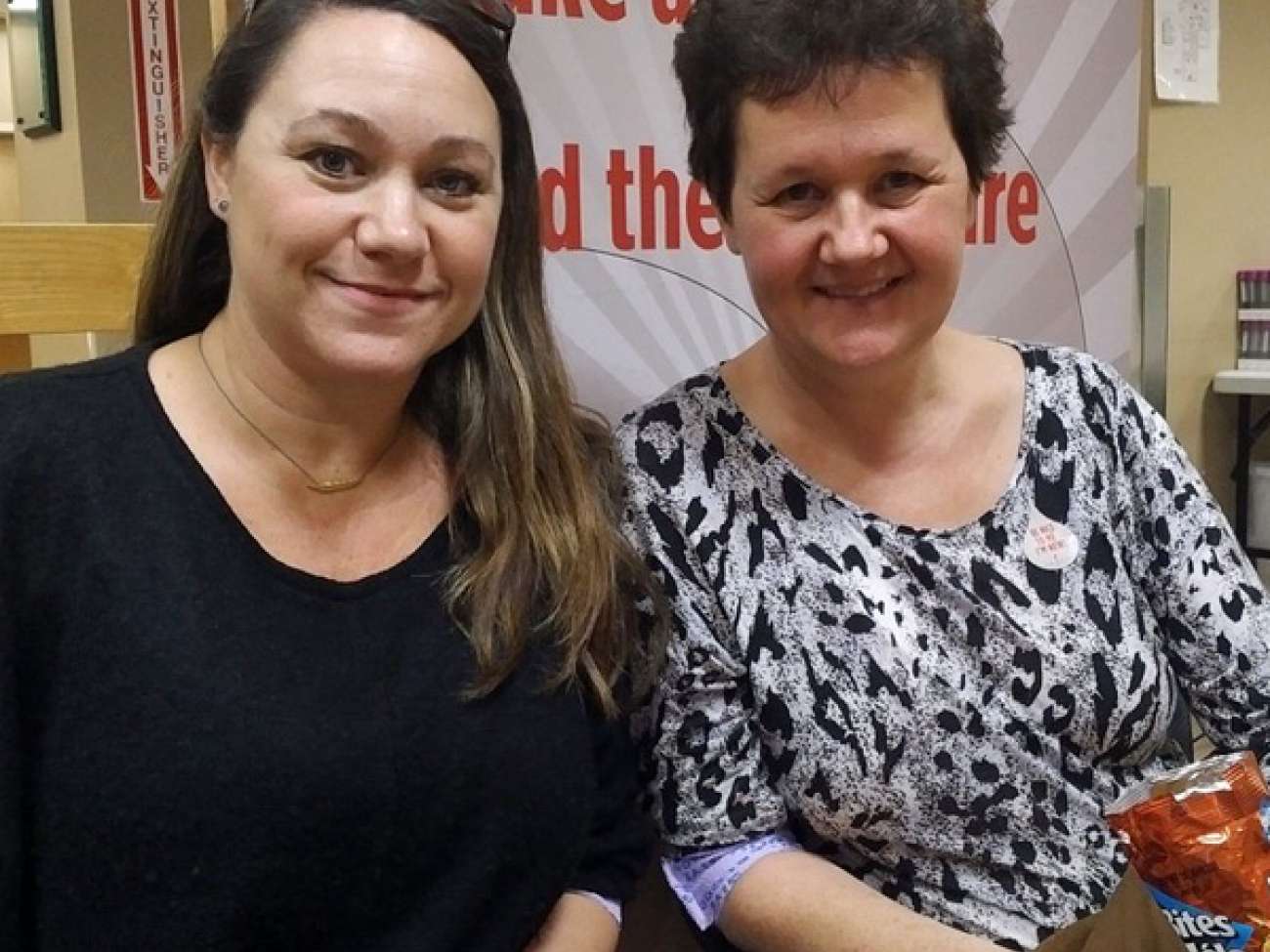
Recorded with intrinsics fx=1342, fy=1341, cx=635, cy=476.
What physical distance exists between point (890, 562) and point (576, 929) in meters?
0.42

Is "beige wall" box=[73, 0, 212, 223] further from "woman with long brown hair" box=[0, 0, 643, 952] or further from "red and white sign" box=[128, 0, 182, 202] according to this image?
"woman with long brown hair" box=[0, 0, 643, 952]

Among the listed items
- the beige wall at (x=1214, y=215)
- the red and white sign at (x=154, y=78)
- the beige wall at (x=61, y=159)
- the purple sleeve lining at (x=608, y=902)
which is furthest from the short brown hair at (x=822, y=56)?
the beige wall at (x=1214, y=215)

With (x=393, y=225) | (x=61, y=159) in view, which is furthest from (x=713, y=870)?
(x=61, y=159)

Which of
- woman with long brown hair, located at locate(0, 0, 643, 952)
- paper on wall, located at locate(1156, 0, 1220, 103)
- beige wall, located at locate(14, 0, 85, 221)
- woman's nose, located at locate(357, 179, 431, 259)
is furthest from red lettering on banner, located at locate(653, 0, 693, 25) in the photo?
paper on wall, located at locate(1156, 0, 1220, 103)

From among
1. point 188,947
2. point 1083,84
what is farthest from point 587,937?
point 1083,84

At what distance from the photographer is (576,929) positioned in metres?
1.15

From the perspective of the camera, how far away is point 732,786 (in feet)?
3.83

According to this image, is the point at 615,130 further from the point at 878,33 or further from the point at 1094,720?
the point at 1094,720

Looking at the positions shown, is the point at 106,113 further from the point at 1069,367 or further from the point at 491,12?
the point at 1069,367

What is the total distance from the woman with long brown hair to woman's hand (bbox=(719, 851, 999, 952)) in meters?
0.13

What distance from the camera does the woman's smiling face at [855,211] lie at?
1066 mm

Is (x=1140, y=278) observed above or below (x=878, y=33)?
below

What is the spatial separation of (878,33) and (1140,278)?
119 cm

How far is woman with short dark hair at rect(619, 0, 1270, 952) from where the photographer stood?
1091 mm
